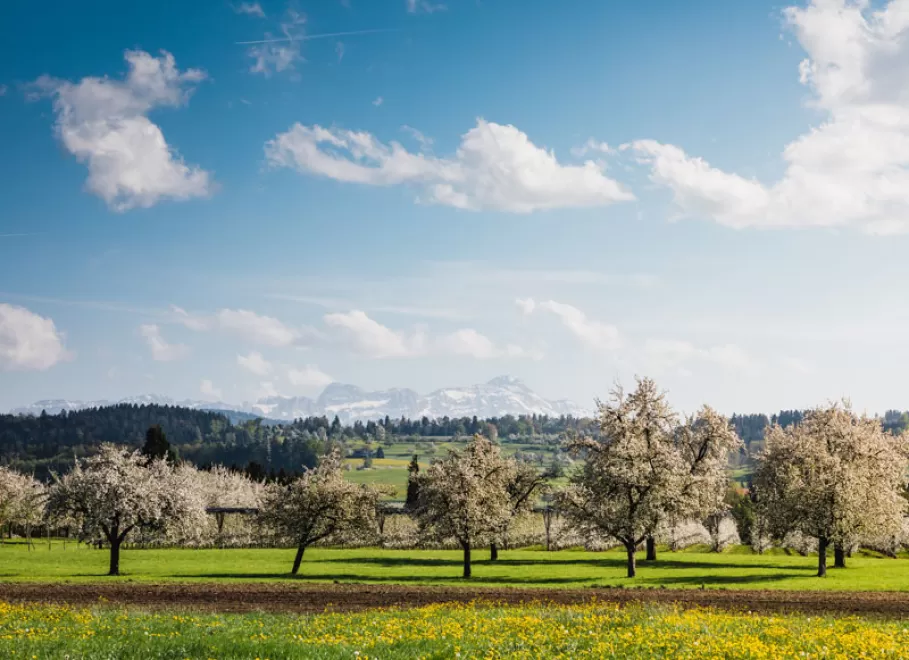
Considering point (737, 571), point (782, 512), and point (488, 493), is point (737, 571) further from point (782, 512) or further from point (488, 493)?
point (488, 493)

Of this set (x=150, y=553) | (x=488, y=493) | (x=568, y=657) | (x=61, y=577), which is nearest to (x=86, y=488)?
(x=61, y=577)

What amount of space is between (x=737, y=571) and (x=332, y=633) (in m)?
46.1

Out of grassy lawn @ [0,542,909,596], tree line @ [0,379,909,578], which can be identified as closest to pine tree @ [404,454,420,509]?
grassy lawn @ [0,542,909,596]

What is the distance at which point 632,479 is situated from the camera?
2201 inches

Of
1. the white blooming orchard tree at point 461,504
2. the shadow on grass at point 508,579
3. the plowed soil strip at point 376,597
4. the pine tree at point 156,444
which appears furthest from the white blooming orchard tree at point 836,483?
the pine tree at point 156,444

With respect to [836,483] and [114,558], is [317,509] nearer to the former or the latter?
[114,558]

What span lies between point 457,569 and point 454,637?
147 ft

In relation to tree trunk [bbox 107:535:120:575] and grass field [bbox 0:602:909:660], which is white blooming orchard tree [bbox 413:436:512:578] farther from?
grass field [bbox 0:602:909:660]

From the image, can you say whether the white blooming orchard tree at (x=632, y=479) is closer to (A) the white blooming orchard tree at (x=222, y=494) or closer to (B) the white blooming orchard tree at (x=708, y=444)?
(B) the white blooming orchard tree at (x=708, y=444)

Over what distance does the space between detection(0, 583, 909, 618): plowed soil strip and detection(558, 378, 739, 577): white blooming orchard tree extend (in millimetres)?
13494

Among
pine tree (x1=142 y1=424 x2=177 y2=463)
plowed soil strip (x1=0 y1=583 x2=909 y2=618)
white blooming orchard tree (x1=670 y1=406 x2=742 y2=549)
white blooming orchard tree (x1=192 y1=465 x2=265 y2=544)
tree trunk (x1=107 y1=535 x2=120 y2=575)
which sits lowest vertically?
white blooming orchard tree (x1=192 y1=465 x2=265 y2=544)

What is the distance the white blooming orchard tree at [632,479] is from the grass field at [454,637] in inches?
1284

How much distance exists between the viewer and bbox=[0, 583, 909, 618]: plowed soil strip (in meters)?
33.5

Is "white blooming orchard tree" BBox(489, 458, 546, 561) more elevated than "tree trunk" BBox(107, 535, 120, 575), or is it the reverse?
"white blooming orchard tree" BBox(489, 458, 546, 561)
